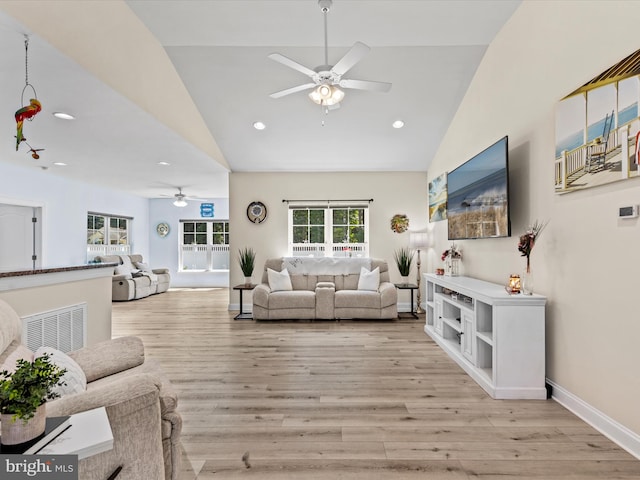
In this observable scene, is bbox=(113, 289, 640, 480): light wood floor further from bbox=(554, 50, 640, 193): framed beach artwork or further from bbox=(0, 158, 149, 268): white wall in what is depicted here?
bbox=(0, 158, 149, 268): white wall

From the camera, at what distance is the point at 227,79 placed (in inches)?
172

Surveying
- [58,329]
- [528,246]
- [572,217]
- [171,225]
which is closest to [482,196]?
[528,246]

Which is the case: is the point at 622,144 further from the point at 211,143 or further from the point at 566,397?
the point at 211,143

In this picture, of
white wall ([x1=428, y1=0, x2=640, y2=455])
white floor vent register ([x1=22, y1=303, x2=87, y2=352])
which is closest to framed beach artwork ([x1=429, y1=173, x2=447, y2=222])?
white wall ([x1=428, y1=0, x2=640, y2=455])

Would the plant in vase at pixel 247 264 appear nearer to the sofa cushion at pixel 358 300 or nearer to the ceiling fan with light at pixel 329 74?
the sofa cushion at pixel 358 300

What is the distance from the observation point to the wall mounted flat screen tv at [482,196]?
3.17m

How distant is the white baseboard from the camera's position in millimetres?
2037

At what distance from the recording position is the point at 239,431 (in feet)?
7.50

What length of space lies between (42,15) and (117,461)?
2.84m

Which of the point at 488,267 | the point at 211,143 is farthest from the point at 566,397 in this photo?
the point at 211,143

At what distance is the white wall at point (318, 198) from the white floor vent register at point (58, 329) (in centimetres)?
351

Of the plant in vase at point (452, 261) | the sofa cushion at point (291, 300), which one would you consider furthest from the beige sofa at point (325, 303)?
the plant in vase at point (452, 261)

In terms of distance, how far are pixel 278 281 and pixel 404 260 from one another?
82.9 inches

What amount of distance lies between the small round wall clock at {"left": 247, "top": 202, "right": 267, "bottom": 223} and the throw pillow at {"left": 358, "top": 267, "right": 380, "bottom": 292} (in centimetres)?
204
